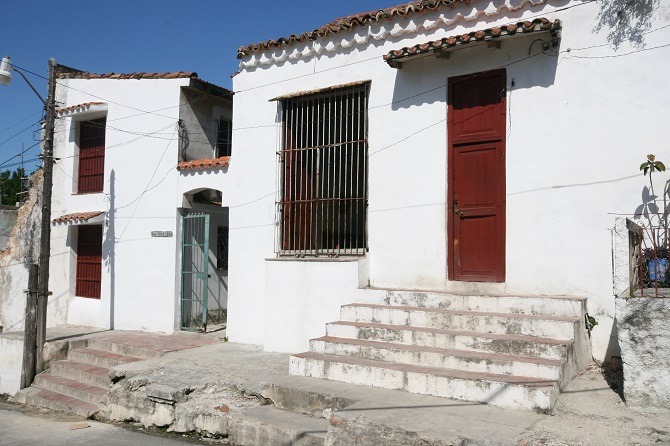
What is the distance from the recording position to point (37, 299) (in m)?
10.2

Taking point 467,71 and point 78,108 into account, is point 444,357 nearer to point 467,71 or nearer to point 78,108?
point 467,71

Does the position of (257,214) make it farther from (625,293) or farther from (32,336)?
(625,293)

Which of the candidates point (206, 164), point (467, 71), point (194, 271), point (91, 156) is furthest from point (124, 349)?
point (467, 71)

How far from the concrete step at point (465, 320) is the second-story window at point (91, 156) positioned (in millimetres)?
7890

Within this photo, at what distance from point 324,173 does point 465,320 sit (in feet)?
12.5

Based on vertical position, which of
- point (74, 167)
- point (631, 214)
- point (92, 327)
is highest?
point (74, 167)

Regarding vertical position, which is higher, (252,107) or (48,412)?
(252,107)

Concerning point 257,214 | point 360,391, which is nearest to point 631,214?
point 360,391

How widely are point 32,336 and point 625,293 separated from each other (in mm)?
9560

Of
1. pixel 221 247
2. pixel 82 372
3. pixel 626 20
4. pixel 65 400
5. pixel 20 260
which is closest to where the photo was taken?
pixel 626 20

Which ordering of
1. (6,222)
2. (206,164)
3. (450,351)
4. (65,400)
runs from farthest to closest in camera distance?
(6,222) → (206,164) → (65,400) → (450,351)

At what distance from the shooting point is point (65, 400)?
9023 millimetres

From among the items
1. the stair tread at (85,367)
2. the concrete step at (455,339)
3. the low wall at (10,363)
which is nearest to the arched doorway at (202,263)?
the stair tread at (85,367)

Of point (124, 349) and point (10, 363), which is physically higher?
point (124, 349)
